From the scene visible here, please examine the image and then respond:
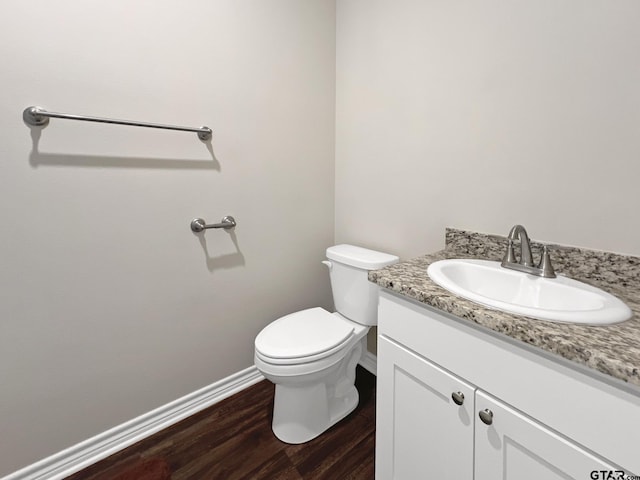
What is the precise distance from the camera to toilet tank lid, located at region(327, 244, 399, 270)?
1.44 metres

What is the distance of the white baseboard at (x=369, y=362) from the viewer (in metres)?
1.78

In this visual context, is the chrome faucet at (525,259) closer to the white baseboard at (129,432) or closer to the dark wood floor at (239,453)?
the dark wood floor at (239,453)

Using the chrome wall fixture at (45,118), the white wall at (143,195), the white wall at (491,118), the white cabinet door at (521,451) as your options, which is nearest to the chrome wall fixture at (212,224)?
the white wall at (143,195)

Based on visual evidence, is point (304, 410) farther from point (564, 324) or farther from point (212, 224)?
point (564, 324)

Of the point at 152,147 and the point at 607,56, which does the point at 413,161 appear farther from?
the point at 152,147

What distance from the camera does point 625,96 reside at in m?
0.87

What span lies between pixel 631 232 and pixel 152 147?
168cm

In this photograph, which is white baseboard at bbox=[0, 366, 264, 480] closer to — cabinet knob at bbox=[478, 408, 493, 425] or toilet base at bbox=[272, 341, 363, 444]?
toilet base at bbox=[272, 341, 363, 444]

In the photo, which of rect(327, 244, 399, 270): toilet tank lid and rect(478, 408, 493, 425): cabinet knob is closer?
rect(478, 408, 493, 425): cabinet knob

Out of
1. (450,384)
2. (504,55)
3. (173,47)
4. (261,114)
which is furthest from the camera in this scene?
(261,114)

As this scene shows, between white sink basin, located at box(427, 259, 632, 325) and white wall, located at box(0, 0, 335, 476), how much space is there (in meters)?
0.98

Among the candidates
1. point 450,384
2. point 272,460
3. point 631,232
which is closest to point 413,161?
point 631,232

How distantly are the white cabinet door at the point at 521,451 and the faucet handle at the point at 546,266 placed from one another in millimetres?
445

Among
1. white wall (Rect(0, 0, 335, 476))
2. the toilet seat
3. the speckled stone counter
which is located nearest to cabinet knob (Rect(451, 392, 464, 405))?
the speckled stone counter
